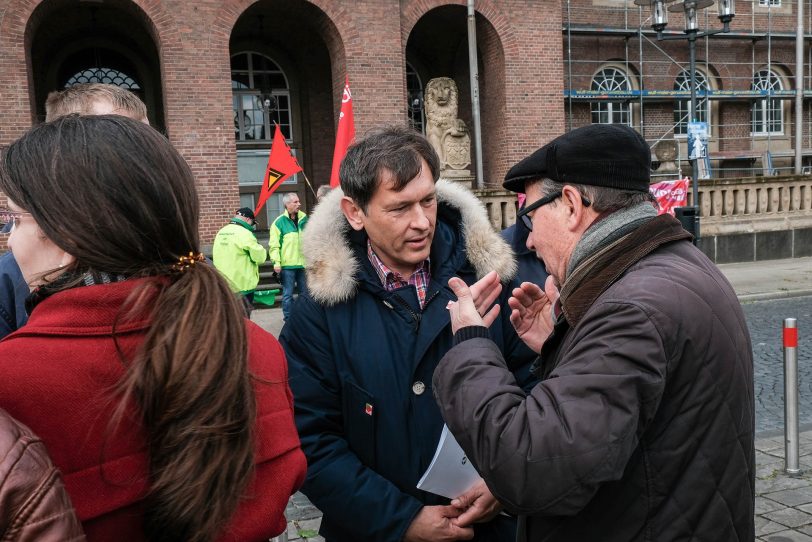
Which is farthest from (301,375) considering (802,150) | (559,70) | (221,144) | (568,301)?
(802,150)

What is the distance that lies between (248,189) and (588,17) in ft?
38.7

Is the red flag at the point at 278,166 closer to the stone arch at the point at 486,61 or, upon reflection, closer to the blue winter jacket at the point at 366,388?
the stone arch at the point at 486,61

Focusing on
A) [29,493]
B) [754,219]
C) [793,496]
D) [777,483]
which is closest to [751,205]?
[754,219]

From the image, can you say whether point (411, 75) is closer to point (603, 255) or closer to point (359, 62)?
point (359, 62)

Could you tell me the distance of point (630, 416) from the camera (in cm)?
144

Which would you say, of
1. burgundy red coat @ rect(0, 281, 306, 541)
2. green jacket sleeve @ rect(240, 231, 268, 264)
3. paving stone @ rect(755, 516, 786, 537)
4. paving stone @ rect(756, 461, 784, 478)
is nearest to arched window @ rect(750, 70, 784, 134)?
green jacket sleeve @ rect(240, 231, 268, 264)

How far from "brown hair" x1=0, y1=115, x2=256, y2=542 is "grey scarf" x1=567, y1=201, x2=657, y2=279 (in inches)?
35.7

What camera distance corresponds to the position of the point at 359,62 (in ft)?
54.6

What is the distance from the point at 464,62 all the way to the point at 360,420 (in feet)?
66.9

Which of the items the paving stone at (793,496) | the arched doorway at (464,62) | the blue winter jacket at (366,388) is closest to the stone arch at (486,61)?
the arched doorway at (464,62)

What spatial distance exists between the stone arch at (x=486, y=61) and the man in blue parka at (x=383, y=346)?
15.4 metres

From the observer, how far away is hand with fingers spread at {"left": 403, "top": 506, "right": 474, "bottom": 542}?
6.88 feet

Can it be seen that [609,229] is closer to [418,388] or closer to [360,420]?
[418,388]

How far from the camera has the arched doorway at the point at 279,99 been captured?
1959 cm
